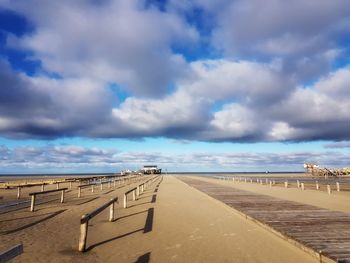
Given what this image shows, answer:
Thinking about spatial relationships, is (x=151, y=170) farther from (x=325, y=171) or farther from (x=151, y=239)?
(x=151, y=239)

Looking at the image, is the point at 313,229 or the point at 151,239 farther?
the point at 151,239

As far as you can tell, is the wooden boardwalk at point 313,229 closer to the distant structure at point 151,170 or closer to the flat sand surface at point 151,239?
the flat sand surface at point 151,239

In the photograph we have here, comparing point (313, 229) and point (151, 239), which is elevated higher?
point (313, 229)

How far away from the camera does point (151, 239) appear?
10.1 metres

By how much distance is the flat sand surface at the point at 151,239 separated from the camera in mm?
8125

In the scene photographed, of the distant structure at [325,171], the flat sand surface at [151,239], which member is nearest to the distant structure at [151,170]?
the distant structure at [325,171]

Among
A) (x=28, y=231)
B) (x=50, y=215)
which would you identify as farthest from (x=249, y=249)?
(x=50, y=215)

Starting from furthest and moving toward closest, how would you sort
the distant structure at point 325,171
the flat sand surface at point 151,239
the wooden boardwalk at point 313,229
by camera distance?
1. the distant structure at point 325,171
2. the flat sand surface at point 151,239
3. the wooden boardwalk at point 313,229

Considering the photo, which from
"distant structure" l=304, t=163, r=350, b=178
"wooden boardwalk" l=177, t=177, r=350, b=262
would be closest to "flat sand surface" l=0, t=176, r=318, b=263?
"wooden boardwalk" l=177, t=177, r=350, b=262

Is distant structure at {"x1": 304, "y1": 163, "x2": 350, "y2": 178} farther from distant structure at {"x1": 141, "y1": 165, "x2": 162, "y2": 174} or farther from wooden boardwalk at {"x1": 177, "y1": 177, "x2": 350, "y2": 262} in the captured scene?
wooden boardwalk at {"x1": 177, "y1": 177, "x2": 350, "y2": 262}

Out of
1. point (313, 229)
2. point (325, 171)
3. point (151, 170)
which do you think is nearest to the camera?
point (313, 229)

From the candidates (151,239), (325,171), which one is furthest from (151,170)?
(151,239)

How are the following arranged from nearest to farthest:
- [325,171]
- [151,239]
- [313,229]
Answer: [313,229]
[151,239]
[325,171]

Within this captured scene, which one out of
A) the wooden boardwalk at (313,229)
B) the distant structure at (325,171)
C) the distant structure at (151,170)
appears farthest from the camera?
the distant structure at (151,170)
